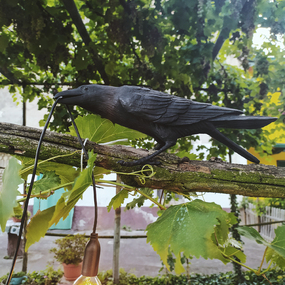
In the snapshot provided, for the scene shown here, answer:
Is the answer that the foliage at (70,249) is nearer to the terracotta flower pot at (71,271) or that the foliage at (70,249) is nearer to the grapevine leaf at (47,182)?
the terracotta flower pot at (71,271)

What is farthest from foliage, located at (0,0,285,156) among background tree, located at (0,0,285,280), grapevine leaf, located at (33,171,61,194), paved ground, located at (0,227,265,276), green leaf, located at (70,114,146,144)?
paved ground, located at (0,227,265,276)

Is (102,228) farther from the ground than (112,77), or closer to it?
closer to it

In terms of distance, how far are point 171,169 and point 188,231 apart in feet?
0.64

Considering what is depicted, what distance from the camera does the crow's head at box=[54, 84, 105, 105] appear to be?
1.59 ft

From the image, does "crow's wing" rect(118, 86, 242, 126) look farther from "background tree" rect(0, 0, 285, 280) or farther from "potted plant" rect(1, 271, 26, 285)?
"potted plant" rect(1, 271, 26, 285)

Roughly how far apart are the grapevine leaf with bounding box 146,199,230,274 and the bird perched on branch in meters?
0.16

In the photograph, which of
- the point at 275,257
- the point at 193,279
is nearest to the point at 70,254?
the point at 193,279

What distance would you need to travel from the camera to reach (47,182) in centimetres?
47

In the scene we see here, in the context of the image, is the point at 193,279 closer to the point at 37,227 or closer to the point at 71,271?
the point at 71,271

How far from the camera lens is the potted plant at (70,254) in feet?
4.90

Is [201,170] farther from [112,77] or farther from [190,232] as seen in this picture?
[112,77]

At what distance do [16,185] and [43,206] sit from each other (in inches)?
47.6

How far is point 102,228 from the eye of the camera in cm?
158

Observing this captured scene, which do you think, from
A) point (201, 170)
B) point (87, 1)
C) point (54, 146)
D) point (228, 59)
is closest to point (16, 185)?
point (54, 146)
